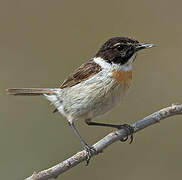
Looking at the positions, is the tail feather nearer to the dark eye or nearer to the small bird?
the small bird

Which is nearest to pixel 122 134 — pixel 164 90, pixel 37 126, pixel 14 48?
pixel 37 126

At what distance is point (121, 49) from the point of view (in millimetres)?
5645

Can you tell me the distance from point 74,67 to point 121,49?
9.62 feet

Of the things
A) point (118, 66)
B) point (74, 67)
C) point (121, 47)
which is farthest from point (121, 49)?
point (74, 67)

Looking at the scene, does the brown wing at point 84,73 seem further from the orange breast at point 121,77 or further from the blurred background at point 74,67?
the blurred background at point 74,67

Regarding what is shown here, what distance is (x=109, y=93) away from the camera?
5555 mm

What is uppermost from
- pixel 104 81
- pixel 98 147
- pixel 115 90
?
pixel 104 81

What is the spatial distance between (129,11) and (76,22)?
91 centimetres

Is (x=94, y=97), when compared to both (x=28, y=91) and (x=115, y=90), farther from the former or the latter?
(x=28, y=91)

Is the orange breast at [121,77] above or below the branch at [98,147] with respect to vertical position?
above

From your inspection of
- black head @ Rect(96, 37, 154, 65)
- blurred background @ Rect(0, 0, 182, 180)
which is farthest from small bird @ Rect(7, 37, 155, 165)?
blurred background @ Rect(0, 0, 182, 180)

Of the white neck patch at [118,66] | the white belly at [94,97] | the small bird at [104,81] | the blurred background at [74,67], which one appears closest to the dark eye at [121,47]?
the small bird at [104,81]

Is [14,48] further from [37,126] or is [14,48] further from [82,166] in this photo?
[82,166]

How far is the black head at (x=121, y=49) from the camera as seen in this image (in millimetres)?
5621
